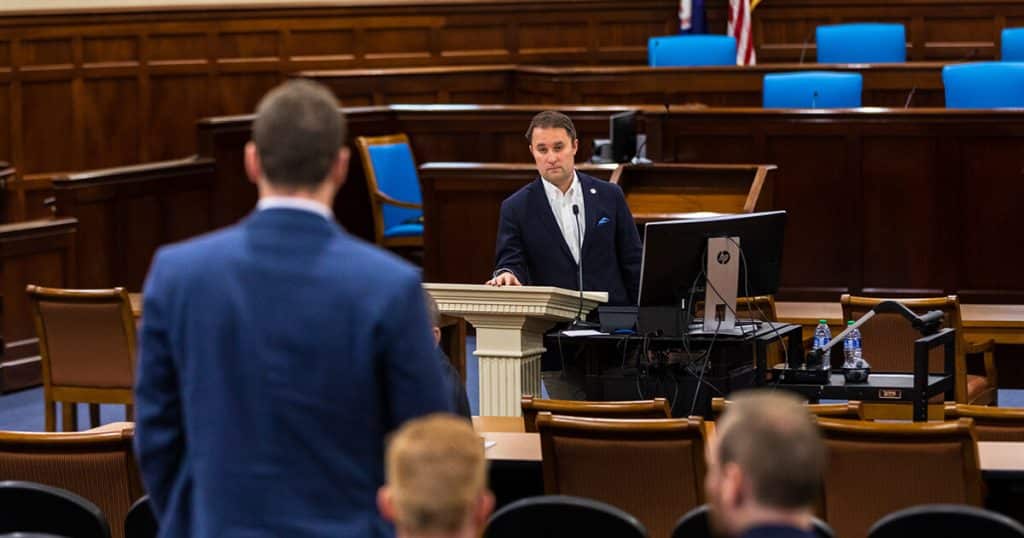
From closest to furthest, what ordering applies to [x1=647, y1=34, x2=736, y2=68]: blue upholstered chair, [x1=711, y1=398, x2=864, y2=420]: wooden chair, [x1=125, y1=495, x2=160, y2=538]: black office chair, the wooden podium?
[x1=125, y1=495, x2=160, y2=538]: black office chair → [x1=711, y1=398, x2=864, y2=420]: wooden chair → the wooden podium → [x1=647, y1=34, x2=736, y2=68]: blue upholstered chair

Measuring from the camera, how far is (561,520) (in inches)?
128

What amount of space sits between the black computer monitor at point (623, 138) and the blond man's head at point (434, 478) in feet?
21.5

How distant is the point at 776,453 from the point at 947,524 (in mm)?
1222

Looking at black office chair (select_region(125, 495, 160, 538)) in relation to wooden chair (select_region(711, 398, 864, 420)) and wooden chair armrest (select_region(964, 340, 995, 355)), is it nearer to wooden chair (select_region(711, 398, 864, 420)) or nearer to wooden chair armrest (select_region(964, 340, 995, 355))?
wooden chair (select_region(711, 398, 864, 420))

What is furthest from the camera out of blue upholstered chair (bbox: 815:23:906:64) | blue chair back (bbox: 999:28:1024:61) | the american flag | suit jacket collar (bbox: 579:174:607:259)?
the american flag

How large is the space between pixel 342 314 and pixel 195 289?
24cm

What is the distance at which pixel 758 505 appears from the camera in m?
2.09

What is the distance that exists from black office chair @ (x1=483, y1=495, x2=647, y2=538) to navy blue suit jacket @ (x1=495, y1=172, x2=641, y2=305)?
9.01 ft

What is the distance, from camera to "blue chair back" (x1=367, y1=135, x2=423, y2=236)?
10.3m

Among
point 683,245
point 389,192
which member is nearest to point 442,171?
point 389,192

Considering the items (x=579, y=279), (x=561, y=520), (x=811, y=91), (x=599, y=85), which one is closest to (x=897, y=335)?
(x=579, y=279)

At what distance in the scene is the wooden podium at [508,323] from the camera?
5336 millimetres

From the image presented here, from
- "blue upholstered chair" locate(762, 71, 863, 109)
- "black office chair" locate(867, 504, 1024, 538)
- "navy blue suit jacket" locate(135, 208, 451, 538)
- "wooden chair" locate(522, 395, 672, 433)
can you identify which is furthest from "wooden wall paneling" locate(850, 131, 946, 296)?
"navy blue suit jacket" locate(135, 208, 451, 538)

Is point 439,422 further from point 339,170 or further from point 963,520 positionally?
point 963,520
